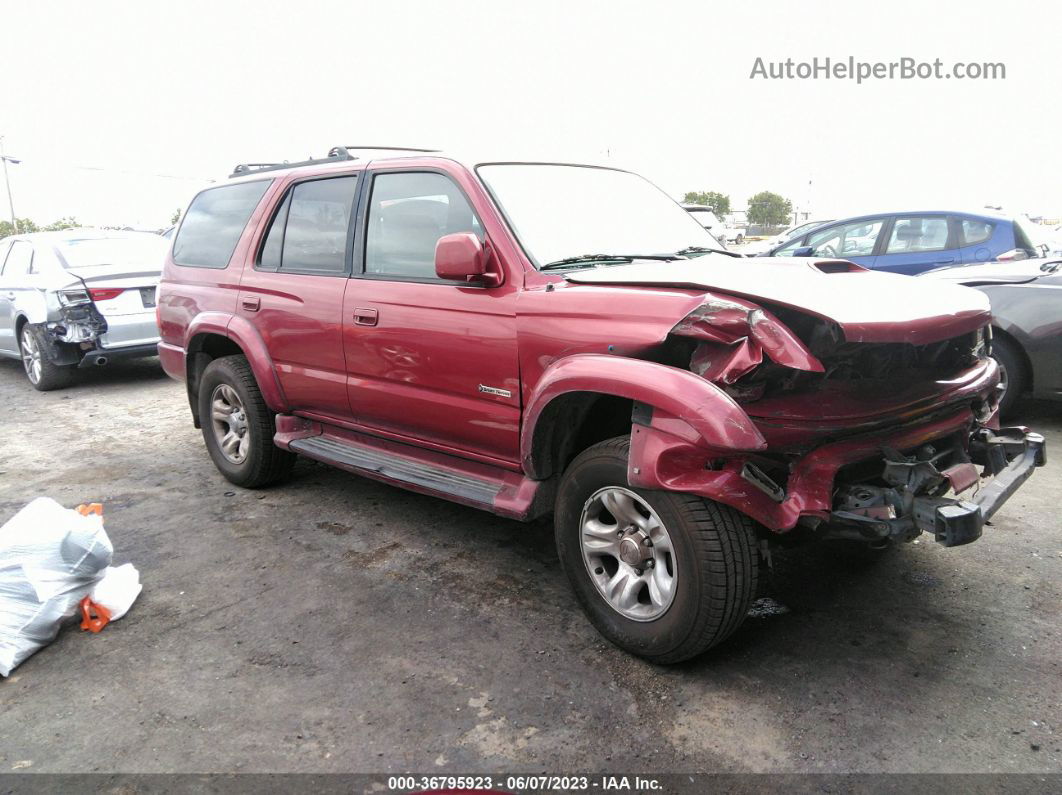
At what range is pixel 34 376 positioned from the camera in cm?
835

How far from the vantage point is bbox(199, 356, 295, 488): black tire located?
459 cm

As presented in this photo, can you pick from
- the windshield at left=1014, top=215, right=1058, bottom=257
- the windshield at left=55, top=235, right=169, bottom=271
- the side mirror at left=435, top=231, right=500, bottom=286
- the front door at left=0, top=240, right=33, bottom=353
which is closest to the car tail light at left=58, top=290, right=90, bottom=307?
the windshield at left=55, top=235, right=169, bottom=271

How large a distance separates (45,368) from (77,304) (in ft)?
2.67

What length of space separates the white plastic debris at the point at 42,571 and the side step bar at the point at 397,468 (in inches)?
45.5

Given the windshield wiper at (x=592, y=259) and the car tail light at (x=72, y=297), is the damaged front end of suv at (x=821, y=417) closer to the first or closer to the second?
the windshield wiper at (x=592, y=259)

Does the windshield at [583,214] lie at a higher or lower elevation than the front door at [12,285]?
higher

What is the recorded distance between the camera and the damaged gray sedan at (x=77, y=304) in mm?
7793

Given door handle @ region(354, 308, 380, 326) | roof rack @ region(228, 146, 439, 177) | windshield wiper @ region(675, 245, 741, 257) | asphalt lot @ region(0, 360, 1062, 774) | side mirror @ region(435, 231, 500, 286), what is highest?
roof rack @ region(228, 146, 439, 177)

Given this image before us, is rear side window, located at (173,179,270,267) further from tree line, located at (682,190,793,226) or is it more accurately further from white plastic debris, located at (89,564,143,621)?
tree line, located at (682,190,793,226)

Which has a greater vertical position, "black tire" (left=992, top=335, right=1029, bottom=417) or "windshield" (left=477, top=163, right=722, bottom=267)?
"windshield" (left=477, top=163, right=722, bottom=267)

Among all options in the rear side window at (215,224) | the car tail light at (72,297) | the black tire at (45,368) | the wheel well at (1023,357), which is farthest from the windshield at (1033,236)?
the black tire at (45,368)

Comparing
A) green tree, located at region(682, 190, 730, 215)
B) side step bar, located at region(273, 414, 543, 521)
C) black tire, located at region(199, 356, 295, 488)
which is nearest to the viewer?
side step bar, located at region(273, 414, 543, 521)

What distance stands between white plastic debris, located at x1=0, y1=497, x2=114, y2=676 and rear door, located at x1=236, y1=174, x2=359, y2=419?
1.29 m

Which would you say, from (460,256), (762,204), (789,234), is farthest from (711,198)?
(460,256)
